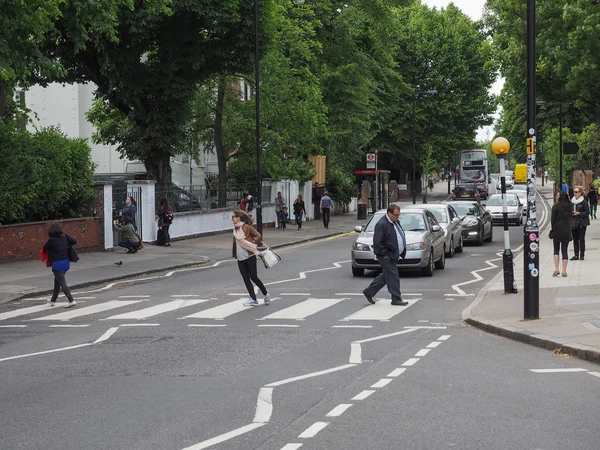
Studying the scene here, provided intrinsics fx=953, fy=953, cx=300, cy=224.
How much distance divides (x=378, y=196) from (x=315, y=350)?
47.5m

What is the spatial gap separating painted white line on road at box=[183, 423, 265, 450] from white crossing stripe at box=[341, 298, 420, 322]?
749 centimetres

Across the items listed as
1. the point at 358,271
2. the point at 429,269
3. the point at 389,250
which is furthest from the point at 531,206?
the point at 358,271

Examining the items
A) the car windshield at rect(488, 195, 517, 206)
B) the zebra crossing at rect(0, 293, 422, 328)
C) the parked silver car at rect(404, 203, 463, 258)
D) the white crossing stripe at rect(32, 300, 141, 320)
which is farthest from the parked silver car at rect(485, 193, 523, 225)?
the white crossing stripe at rect(32, 300, 141, 320)

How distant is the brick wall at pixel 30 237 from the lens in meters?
26.6

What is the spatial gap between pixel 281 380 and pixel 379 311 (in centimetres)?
652

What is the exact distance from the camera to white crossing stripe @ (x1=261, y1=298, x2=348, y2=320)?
1577 cm

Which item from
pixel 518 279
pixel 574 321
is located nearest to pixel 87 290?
pixel 518 279

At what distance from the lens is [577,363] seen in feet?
36.0

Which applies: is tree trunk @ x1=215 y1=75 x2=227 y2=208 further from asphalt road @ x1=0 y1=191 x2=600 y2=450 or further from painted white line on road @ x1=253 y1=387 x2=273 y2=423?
painted white line on road @ x1=253 y1=387 x2=273 y2=423

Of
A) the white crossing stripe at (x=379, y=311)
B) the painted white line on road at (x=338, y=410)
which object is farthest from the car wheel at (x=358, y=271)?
the painted white line on road at (x=338, y=410)

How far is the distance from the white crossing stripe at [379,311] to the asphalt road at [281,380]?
37 millimetres

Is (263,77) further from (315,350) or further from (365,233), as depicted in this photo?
(315,350)

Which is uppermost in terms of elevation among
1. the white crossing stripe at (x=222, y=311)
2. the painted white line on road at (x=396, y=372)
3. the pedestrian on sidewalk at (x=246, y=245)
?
the pedestrian on sidewalk at (x=246, y=245)

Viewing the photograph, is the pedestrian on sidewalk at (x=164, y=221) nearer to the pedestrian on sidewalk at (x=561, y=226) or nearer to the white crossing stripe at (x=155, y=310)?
the white crossing stripe at (x=155, y=310)
